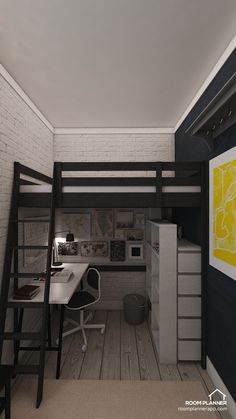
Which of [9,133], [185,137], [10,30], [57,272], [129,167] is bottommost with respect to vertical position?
[57,272]

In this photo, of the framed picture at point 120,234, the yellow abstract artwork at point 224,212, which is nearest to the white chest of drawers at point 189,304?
the yellow abstract artwork at point 224,212

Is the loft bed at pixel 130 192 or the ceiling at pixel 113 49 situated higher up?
the ceiling at pixel 113 49

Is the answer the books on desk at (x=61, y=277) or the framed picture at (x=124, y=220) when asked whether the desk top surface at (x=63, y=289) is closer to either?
the books on desk at (x=61, y=277)

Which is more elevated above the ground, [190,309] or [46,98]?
[46,98]

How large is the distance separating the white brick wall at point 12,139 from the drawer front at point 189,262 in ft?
6.23

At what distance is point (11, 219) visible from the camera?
7.95ft

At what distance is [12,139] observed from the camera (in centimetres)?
249

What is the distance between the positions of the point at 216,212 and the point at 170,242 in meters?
0.63

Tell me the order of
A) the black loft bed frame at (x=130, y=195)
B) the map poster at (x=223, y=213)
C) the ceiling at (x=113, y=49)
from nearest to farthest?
the ceiling at (x=113, y=49) → the map poster at (x=223, y=213) → the black loft bed frame at (x=130, y=195)

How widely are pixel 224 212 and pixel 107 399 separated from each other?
2.01 meters

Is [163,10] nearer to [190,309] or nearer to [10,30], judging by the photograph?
[10,30]

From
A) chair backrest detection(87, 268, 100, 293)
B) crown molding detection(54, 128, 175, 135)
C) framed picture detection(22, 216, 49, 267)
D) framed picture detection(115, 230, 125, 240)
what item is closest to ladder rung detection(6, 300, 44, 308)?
framed picture detection(22, 216, 49, 267)

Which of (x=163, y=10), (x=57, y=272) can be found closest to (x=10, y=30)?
(x=163, y=10)

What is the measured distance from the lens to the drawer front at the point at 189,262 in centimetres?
258
